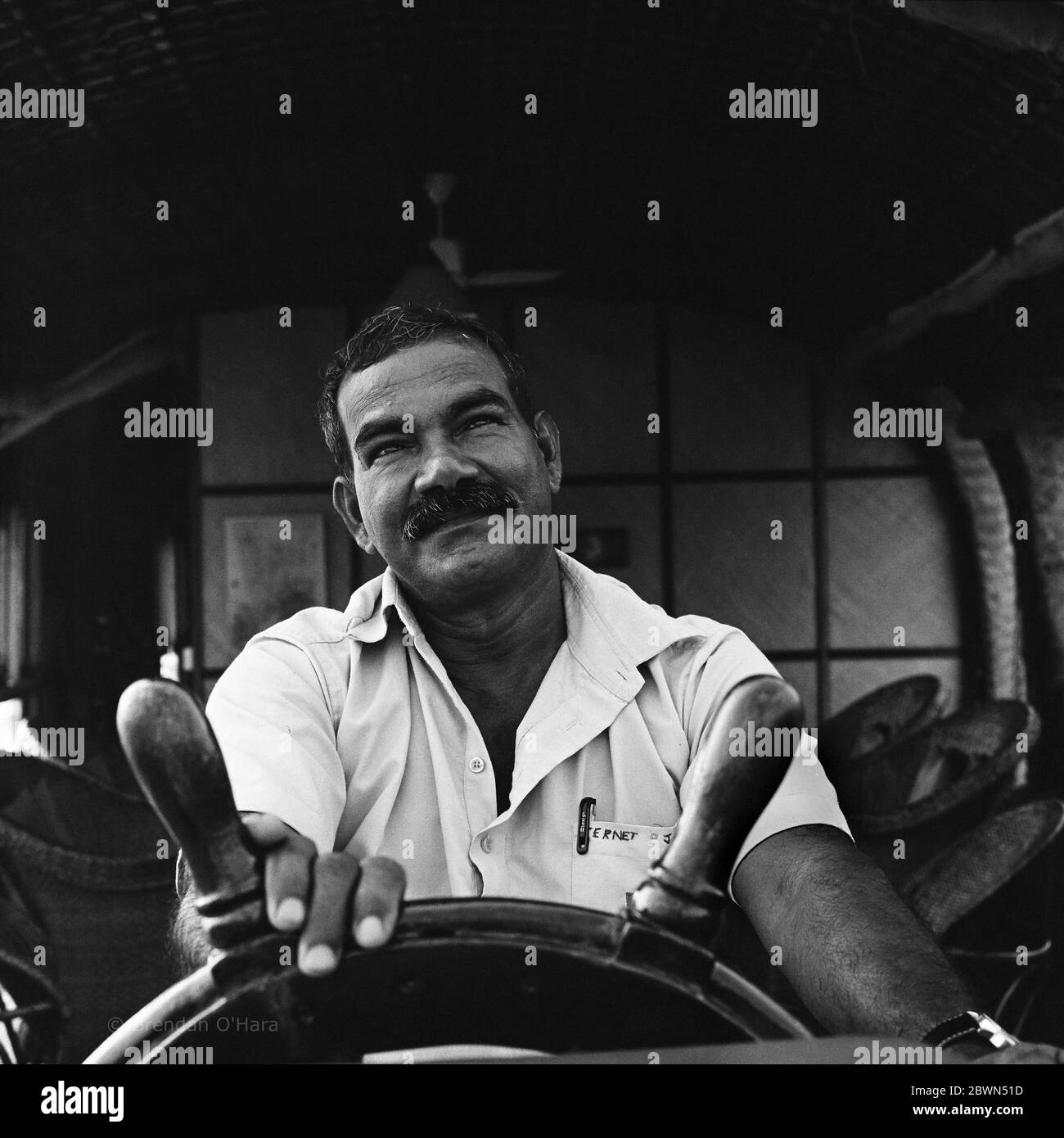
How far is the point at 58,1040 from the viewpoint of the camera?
1787 mm

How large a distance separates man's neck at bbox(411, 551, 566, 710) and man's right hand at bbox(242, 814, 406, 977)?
29.4 inches

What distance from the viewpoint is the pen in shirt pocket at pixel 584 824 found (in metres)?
1.63

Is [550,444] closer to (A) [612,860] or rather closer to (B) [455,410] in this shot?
(B) [455,410]

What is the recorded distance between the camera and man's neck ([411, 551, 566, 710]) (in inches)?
68.1

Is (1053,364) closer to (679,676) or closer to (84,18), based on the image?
(679,676)

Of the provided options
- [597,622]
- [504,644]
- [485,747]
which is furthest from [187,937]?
[597,622]

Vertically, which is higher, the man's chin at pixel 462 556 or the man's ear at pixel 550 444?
the man's ear at pixel 550 444

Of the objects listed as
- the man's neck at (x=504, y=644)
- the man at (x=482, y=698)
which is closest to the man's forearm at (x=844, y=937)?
the man at (x=482, y=698)

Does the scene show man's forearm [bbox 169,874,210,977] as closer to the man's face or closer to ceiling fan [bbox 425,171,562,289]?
the man's face

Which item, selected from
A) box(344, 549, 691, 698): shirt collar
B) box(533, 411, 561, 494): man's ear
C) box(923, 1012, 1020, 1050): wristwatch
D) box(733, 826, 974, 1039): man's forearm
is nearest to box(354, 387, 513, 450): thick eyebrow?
box(533, 411, 561, 494): man's ear

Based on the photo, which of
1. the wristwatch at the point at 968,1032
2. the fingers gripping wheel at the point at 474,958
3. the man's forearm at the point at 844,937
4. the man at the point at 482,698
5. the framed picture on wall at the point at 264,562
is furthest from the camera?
the framed picture on wall at the point at 264,562

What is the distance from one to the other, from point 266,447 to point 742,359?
0.78 m

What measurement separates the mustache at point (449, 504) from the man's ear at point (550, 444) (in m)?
0.19

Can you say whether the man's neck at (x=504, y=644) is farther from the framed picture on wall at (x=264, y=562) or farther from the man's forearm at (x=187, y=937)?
the man's forearm at (x=187, y=937)
